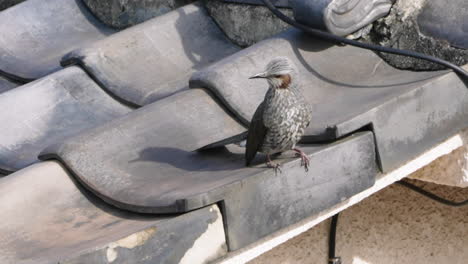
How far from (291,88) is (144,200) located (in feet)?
2.10

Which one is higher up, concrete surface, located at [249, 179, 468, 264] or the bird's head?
the bird's head

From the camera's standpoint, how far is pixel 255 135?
266 cm

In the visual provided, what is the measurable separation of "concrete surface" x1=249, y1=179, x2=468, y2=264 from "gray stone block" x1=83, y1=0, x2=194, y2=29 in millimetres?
1216

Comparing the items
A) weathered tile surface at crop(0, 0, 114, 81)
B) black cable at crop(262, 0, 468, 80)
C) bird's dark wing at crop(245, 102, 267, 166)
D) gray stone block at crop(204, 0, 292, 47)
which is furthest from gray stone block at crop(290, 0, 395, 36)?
weathered tile surface at crop(0, 0, 114, 81)

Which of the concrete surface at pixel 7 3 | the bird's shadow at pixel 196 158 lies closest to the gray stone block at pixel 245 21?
the bird's shadow at pixel 196 158

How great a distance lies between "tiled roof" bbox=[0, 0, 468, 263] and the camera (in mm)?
2256

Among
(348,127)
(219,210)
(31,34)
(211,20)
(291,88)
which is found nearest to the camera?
(219,210)

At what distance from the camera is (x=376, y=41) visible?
10.3 feet

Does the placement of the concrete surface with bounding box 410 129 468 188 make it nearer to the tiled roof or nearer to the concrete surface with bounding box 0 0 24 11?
the tiled roof

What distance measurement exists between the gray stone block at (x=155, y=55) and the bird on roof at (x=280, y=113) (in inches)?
21.7

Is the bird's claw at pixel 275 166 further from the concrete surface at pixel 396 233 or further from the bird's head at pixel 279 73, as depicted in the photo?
the concrete surface at pixel 396 233

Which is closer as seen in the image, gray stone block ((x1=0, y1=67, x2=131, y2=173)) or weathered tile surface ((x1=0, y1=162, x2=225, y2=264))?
weathered tile surface ((x1=0, y1=162, x2=225, y2=264))

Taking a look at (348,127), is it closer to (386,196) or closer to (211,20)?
(386,196)

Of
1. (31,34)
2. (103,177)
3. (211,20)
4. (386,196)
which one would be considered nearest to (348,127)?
(103,177)
